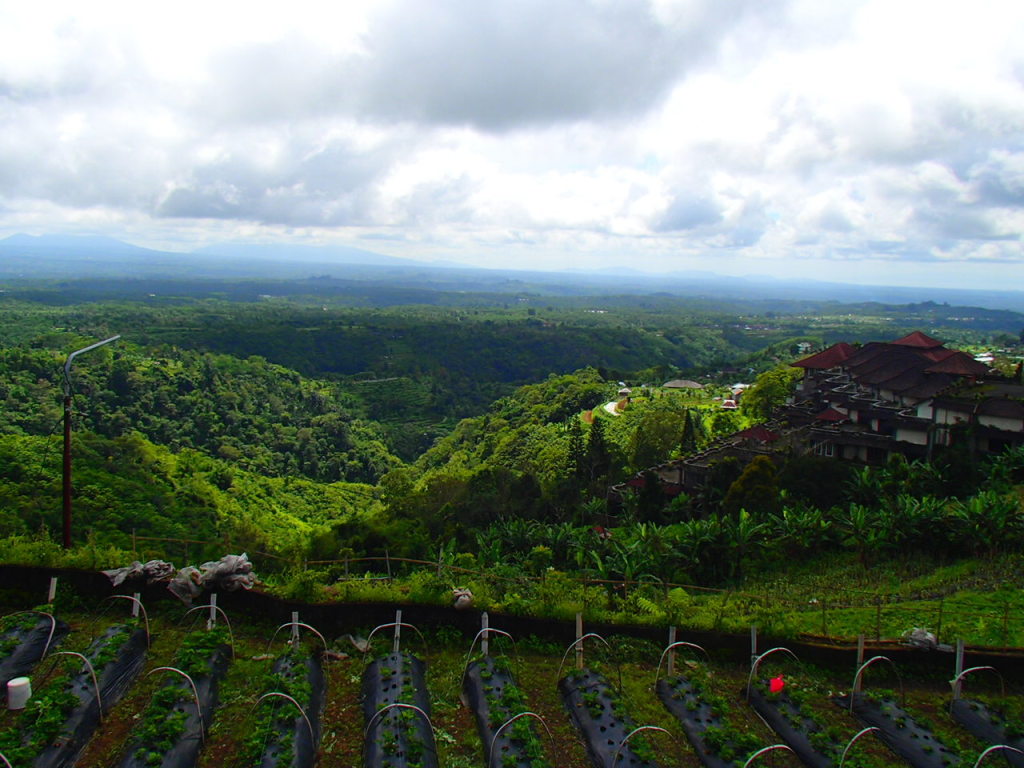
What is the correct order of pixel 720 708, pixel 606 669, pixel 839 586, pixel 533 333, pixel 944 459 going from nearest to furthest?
pixel 720 708
pixel 606 669
pixel 839 586
pixel 944 459
pixel 533 333

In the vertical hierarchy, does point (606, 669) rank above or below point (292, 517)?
above

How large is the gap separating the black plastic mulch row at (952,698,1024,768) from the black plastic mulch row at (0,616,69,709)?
1145cm

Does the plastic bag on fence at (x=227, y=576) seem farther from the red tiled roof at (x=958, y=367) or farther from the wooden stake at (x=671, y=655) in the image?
the red tiled roof at (x=958, y=367)

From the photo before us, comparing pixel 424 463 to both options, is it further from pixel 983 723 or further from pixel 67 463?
pixel 983 723

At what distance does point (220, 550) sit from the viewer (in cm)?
1962

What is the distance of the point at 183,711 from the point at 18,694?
1.86m

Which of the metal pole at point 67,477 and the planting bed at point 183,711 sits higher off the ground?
the metal pole at point 67,477

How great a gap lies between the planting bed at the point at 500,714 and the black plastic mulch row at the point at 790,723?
292 centimetres

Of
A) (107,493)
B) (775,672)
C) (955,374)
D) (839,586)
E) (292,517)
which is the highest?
(955,374)

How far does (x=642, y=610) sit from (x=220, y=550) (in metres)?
13.2

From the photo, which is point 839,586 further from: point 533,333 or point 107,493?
point 533,333

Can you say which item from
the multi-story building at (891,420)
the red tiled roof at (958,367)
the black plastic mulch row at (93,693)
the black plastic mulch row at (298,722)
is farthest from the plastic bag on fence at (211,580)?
the red tiled roof at (958,367)

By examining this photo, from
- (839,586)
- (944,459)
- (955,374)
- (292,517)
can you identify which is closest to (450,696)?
(839,586)

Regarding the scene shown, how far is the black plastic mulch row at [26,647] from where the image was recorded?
8734 mm
